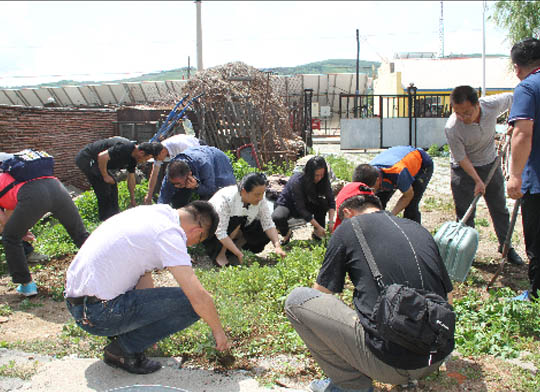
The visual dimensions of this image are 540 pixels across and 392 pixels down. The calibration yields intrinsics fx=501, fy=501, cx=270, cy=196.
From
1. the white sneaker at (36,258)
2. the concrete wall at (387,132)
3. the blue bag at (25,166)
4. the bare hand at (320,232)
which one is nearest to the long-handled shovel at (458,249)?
the bare hand at (320,232)

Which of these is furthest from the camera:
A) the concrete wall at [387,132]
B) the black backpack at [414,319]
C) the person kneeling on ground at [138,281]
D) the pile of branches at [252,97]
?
the concrete wall at [387,132]

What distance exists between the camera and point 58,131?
981 cm

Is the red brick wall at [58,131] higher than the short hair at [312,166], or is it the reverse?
the red brick wall at [58,131]

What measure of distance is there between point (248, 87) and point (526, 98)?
8.50 m

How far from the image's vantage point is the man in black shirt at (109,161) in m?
6.66

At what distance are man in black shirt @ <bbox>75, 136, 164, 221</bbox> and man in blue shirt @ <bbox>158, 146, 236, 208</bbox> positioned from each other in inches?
28.0

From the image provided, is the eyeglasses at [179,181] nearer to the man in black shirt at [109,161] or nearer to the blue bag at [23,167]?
the man in black shirt at [109,161]

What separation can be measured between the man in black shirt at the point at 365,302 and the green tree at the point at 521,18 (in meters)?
18.4

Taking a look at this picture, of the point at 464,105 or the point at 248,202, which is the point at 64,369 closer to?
the point at 248,202

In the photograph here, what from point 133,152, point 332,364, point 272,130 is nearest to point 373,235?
point 332,364

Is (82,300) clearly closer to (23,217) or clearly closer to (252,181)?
(23,217)

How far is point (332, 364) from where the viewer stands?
2.68 m

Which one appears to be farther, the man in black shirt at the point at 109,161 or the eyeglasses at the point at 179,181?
the man in black shirt at the point at 109,161

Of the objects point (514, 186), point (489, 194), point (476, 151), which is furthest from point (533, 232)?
point (476, 151)
